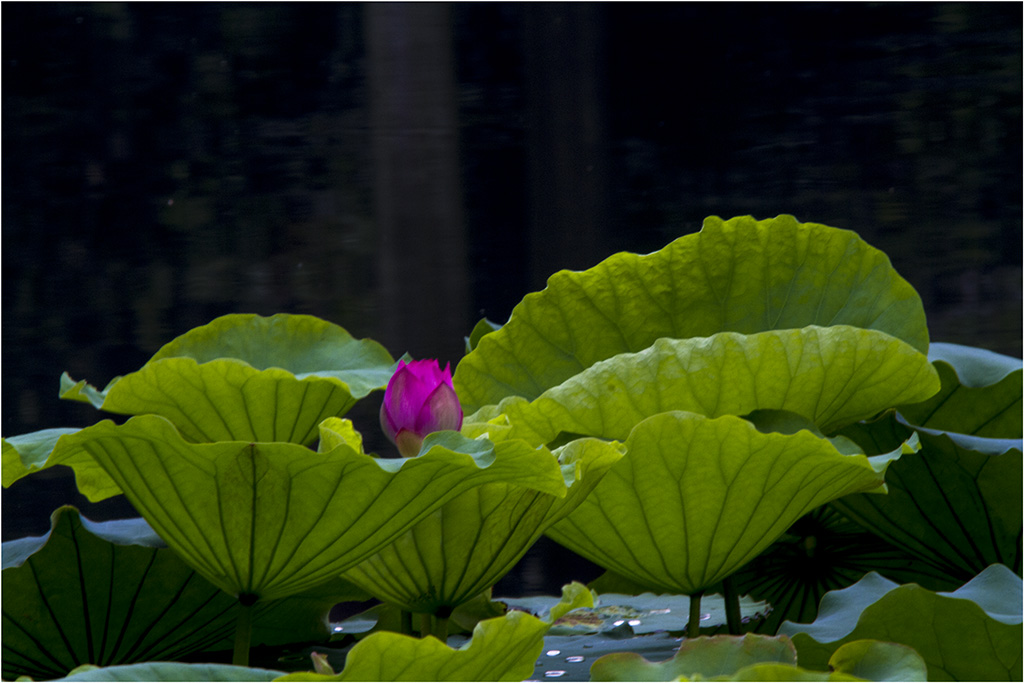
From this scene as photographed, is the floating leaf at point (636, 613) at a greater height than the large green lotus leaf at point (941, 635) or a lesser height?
lesser

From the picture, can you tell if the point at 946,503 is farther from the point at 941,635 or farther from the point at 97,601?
the point at 97,601

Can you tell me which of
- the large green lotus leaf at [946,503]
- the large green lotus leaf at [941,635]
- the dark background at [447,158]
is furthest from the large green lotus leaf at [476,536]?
the dark background at [447,158]

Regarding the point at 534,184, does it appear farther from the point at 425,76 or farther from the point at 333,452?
the point at 333,452

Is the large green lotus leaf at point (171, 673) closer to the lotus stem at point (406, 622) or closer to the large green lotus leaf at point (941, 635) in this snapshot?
the lotus stem at point (406, 622)

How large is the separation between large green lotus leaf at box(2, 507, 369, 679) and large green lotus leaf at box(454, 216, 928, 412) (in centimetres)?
20

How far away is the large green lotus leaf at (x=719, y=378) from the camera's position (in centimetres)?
49

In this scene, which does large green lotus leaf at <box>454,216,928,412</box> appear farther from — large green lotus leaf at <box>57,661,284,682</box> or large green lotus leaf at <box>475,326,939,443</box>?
large green lotus leaf at <box>57,661,284,682</box>

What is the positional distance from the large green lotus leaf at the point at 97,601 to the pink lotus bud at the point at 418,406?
186 millimetres

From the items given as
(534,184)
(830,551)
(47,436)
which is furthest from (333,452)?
(534,184)

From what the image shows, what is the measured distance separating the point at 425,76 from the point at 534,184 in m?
0.19

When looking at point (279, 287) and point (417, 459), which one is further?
point (279, 287)

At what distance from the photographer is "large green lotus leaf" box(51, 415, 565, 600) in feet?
1.29

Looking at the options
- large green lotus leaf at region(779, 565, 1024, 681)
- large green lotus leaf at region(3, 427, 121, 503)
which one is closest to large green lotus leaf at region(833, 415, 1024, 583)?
large green lotus leaf at region(779, 565, 1024, 681)

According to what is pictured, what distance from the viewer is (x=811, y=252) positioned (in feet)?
1.90
